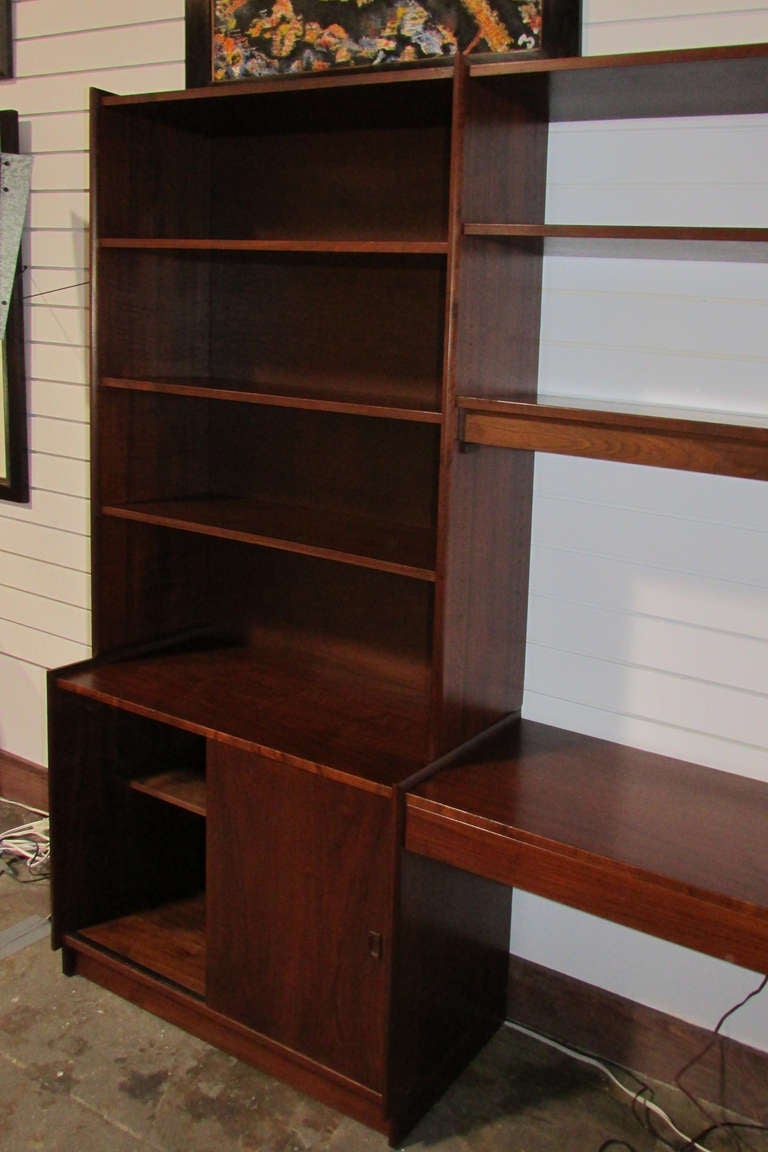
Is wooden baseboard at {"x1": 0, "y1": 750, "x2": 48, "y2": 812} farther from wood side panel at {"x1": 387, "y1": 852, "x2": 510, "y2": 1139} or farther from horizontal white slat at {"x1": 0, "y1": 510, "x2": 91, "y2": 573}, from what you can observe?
wood side panel at {"x1": 387, "y1": 852, "x2": 510, "y2": 1139}

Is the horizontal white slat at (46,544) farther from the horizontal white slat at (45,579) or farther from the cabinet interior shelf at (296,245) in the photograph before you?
the cabinet interior shelf at (296,245)

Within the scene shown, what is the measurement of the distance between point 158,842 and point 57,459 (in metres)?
1.21

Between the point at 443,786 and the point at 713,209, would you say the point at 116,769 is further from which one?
the point at 713,209

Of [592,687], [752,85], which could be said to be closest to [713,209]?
[752,85]

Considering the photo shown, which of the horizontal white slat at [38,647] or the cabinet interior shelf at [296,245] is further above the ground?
the cabinet interior shelf at [296,245]

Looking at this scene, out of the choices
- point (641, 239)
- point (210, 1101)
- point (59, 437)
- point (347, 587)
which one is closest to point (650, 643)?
point (347, 587)

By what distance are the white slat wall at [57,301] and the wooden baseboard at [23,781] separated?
5 centimetres

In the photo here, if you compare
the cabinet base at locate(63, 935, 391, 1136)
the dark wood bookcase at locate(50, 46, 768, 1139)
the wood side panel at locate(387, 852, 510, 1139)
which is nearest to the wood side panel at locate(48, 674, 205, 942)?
the dark wood bookcase at locate(50, 46, 768, 1139)

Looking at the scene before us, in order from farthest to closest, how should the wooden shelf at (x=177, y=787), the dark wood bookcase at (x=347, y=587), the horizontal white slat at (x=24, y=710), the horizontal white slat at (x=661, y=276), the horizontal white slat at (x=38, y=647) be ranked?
the horizontal white slat at (x=24, y=710) < the horizontal white slat at (x=38, y=647) < the wooden shelf at (x=177, y=787) < the horizontal white slat at (x=661, y=276) < the dark wood bookcase at (x=347, y=587)

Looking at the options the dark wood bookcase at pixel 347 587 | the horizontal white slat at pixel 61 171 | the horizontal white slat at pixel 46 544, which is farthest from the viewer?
the horizontal white slat at pixel 46 544

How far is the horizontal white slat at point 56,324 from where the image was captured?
327cm

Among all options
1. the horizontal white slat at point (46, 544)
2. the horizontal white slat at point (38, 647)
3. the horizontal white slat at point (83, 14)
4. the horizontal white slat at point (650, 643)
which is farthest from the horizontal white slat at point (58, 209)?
the horizontal white slat at point (650, 643)

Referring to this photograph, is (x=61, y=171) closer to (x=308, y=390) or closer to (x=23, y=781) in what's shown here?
(x=308, y=390)

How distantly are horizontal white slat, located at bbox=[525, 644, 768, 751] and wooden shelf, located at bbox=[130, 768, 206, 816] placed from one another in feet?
2.82
